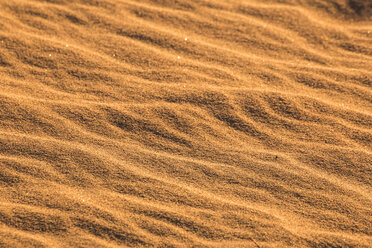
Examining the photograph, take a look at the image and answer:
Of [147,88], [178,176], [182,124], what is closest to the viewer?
[178,176]

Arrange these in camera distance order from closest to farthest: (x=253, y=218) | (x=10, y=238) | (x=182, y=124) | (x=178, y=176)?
(x=10, y=238) → (x=253, y=218) → (x=178, y=176) → (x=182, y=124)

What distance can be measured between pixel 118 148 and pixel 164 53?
84cm

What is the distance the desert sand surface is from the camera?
6.52ft

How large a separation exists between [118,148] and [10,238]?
68cm

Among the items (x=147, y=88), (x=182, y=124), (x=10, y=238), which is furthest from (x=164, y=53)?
(x=10, y=238)

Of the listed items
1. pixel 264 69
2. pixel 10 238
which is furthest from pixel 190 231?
pixel 264 69

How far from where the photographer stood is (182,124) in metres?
2.44

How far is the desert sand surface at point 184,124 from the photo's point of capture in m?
1.99

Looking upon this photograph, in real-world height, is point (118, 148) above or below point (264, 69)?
below

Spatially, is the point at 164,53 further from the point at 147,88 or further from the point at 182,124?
the point at 182,124

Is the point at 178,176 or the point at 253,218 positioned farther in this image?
the point at 178,176

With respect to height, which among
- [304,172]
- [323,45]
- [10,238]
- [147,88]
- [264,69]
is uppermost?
[323,45]

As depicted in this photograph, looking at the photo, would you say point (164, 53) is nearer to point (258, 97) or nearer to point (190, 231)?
point (258, 97)

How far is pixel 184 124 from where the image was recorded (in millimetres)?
2441
